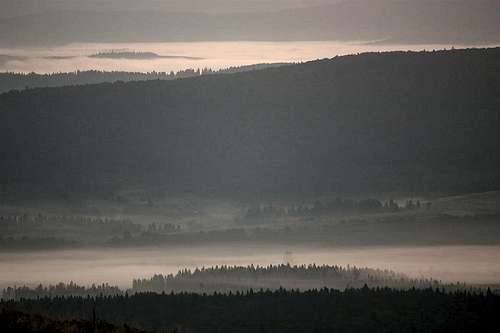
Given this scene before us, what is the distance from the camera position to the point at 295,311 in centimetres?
15438

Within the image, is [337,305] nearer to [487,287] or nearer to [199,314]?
[199,314]

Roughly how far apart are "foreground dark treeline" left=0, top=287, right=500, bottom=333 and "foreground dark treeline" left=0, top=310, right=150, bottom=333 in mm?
54124

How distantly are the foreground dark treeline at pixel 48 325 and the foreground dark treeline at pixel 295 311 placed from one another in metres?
54.1

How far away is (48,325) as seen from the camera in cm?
7756

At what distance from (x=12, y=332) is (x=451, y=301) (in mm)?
90355

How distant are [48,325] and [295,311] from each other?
77.8 metres

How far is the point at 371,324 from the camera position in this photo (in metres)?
146

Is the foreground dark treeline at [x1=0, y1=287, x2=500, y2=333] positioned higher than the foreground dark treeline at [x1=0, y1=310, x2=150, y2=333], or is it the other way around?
the foreground dark treeline at [x1=0, y1=287, x2=500, y2=333]

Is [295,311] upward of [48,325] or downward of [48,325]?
upward

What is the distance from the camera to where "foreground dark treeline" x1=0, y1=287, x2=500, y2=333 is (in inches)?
5694

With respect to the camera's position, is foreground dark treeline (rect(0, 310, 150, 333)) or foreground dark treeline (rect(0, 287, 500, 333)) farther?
foreground dark treeline (rect(0, 287, 500, 333))

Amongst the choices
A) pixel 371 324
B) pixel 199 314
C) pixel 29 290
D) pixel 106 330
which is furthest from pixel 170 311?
pixel 106 330

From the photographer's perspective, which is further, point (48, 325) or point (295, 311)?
point (295, 311)

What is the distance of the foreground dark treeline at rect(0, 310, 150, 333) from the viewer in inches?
3022
